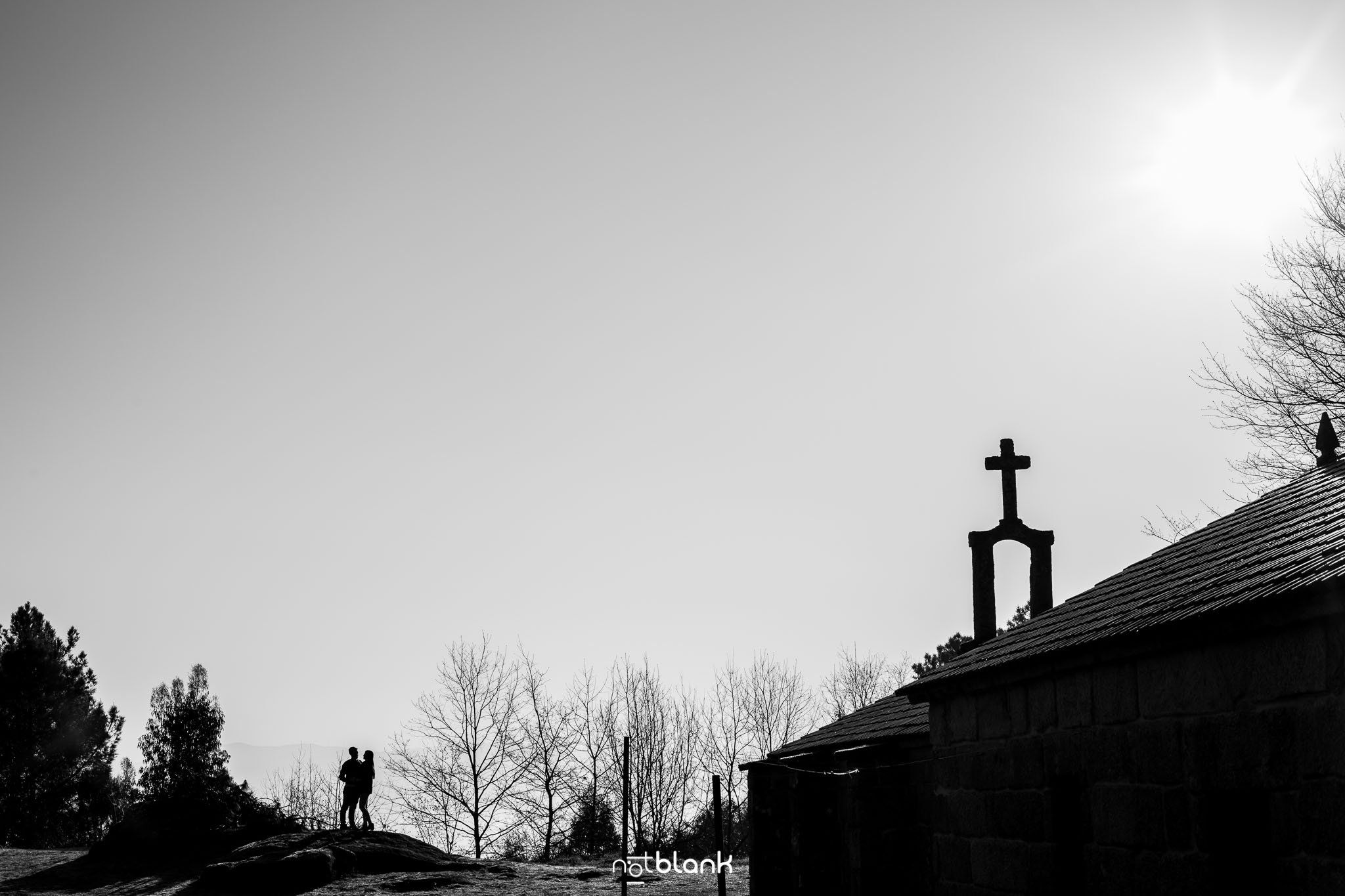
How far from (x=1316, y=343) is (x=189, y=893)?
800 inches

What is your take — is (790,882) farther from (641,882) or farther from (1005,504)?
(641,882)

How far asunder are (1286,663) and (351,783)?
20.5m

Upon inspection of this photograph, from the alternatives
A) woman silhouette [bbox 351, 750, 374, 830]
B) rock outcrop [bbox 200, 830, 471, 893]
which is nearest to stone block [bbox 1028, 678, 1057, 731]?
rock outcrop [bbox 200, 830, 471, 893]

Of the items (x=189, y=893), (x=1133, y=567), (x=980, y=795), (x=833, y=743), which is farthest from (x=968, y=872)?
(x=189, y=893)

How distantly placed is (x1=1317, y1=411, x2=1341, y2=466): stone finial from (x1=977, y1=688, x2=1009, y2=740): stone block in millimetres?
3803

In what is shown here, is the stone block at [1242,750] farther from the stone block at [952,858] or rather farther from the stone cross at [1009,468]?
the stone cross at [1009,468]

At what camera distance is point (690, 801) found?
45.7 meters

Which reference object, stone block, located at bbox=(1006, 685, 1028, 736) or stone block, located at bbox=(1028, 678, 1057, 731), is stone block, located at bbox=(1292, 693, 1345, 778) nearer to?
stone block, located at bbox=(1028, 678, 1057, 731)

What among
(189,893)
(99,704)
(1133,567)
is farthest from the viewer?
(99,704)

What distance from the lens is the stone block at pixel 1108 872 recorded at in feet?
21.4

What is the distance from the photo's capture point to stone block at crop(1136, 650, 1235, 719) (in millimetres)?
5867

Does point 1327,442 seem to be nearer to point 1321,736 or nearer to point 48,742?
point 1321,736

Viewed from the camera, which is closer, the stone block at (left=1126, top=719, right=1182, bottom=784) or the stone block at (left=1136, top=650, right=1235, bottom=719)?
the stone block at (left=1136, top=650, right=1235, bottom=719)

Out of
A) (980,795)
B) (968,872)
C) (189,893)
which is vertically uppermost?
(980,795)
